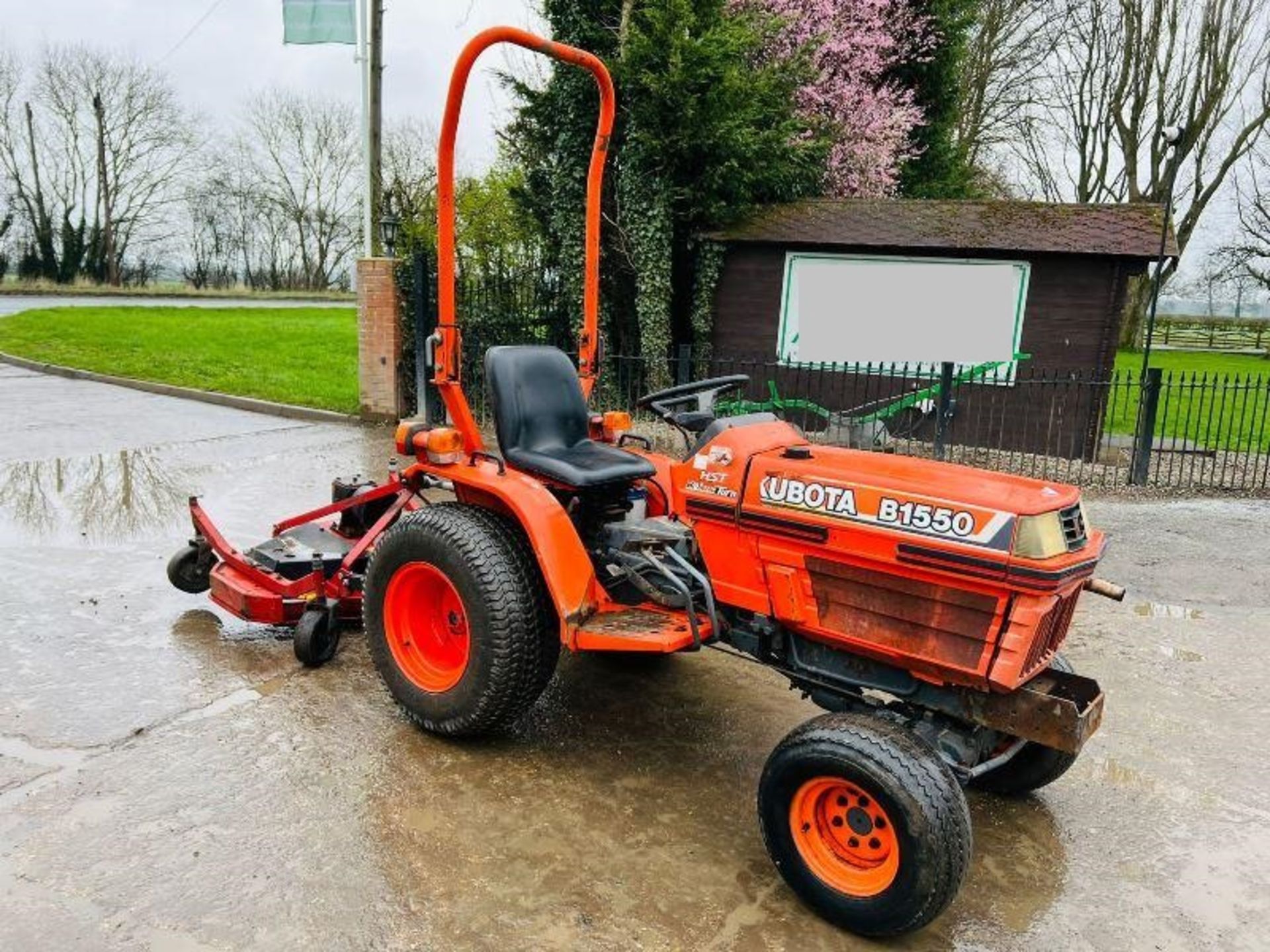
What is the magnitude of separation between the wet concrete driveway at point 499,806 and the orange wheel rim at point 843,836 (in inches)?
5.7

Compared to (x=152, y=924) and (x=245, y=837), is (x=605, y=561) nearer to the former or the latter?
(x=245, y=837)

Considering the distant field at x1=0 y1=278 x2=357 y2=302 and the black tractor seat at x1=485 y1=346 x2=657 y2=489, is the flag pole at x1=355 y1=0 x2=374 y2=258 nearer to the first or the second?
the black tractor seat at x1=485 y1=346 x2=657 y2=489

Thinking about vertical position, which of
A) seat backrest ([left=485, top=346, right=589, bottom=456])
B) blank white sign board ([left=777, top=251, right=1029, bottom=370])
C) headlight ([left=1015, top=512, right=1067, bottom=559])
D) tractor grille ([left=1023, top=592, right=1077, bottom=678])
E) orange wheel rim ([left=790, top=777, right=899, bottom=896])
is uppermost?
blank white sign board ([left=777, top=251, right=1029, bottom=370])

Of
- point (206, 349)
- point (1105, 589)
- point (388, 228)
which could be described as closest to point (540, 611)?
point (1105, 589)

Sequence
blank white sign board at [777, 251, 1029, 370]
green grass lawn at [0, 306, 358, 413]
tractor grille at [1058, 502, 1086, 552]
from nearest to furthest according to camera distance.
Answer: tractor grille at [1058, 502, 1086, 552]
blank white sign board at [777, 251, 1029, 370]
green grass lawn at [0, 306, 358, 413]

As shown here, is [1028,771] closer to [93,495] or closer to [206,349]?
[93,495]

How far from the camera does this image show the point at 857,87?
1452 cm

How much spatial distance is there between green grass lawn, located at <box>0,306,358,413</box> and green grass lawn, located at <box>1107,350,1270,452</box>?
348 inches

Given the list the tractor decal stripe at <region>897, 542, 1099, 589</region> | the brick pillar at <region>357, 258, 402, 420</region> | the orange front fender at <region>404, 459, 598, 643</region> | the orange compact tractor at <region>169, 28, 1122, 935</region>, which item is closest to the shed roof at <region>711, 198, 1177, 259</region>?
the brick pillar at <region>357, 258, 402, 420</region>

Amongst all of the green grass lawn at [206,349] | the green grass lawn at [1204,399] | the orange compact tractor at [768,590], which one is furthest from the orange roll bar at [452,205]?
the green grass lawn at [206,349]

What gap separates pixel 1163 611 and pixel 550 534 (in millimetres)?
3946

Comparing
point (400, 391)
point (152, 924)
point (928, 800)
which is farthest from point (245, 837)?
point (400, 391)

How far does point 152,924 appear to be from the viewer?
238 cm

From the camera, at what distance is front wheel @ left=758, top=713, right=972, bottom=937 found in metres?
2.31
